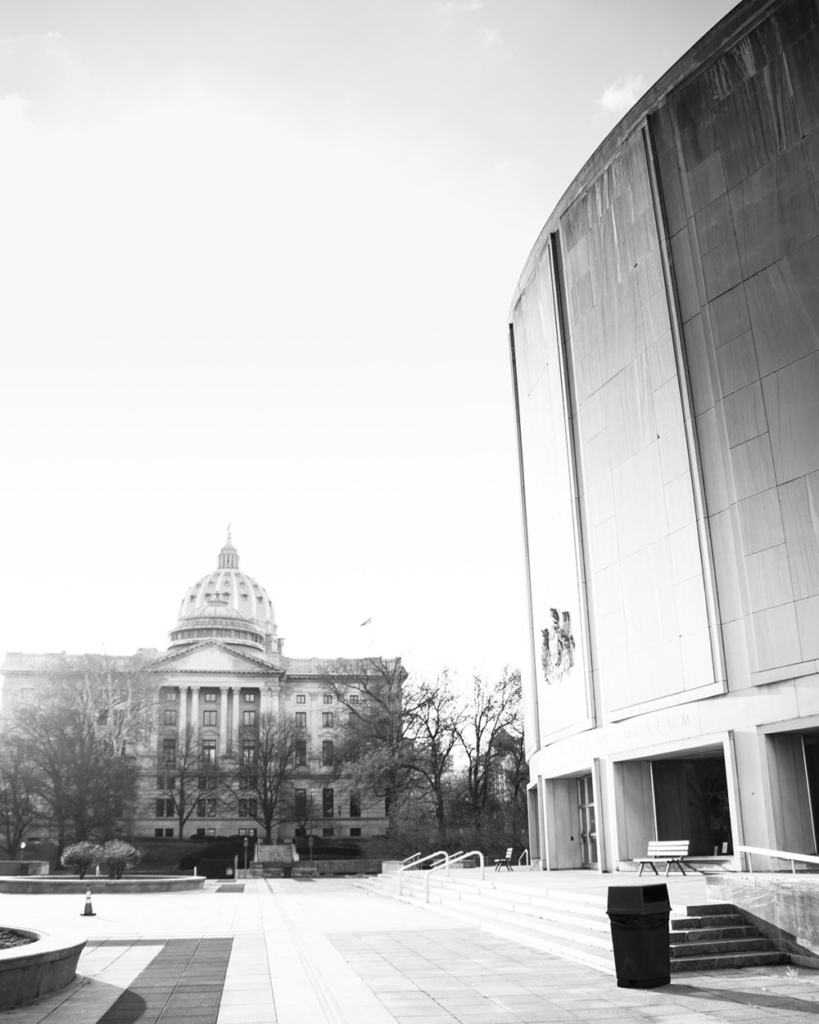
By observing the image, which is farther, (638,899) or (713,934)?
(713,934)

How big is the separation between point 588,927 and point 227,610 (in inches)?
5021

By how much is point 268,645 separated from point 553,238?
117985mm

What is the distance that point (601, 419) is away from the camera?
3009 centimetres

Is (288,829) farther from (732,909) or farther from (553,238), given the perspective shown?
(732,909)

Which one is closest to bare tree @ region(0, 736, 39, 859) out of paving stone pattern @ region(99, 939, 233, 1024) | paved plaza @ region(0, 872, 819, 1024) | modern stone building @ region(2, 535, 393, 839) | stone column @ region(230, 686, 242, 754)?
modern stone building @ region(2, 535, 393, 839)

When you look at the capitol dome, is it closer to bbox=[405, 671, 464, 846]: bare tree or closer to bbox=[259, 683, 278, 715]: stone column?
bbox=[259, 683, 278, 715]: stone column

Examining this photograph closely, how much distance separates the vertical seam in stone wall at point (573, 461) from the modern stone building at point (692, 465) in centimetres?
7

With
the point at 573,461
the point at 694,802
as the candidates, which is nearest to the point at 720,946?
the point at 694,802

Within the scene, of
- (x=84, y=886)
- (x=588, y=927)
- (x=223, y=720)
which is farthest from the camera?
(x=223, y=720)

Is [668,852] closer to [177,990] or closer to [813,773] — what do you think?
[813,773]

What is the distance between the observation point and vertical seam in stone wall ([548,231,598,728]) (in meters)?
30.1

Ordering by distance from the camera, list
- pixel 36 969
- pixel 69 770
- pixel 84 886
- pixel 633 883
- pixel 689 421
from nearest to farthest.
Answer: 1. pixel 36 969
2. pixel 633 883
3. pixel 689 421
4. pixel 84 886
5. pixel 69 770

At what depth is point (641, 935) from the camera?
39.2 feet

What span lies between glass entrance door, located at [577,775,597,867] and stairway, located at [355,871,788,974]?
871 cm
